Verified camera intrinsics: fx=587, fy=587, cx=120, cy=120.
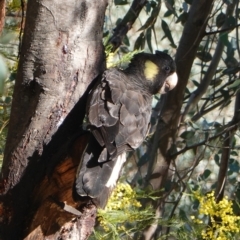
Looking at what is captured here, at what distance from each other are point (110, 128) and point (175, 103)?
113 cm

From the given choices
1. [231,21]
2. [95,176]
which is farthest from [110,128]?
[231,21]

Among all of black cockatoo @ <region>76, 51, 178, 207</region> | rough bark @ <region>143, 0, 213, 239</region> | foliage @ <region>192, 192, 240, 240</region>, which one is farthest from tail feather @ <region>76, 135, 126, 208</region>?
rough bark @ <region>143, 0, 213, 239</region>

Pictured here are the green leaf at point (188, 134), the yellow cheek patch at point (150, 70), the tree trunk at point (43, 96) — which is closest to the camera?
the tree trunk at point (43, 96)

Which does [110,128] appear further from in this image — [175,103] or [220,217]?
[175,103]

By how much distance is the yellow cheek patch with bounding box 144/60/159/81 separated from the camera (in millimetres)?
1651

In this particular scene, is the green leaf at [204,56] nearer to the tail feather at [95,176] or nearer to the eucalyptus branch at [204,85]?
the eucalyptus branch at [204,85]

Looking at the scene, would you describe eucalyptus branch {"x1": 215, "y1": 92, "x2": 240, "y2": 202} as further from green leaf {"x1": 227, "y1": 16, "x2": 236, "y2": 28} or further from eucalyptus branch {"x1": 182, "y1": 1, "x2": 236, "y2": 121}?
green leaf {"x1": 227, "y1": 16, "x2": 236, "y2": 28}

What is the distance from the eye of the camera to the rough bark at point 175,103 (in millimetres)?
2295

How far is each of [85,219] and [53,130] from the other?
0.73 feet

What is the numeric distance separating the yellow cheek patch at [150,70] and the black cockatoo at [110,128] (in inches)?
3.3

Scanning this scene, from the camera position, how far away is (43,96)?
1.37m

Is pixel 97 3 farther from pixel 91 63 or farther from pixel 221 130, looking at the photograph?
pixel 221 130

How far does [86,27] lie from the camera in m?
1.40

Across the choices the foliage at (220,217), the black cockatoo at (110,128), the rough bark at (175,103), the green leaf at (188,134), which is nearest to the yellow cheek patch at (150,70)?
the black cockatoo at (110,128)
